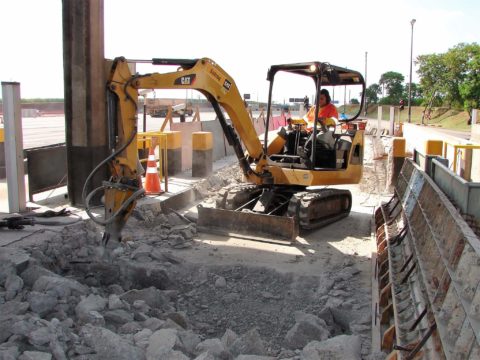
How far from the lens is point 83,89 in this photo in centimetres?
826

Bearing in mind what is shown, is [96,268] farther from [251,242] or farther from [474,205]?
[474,205]

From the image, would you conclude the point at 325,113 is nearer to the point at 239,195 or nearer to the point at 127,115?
the point at 239,195

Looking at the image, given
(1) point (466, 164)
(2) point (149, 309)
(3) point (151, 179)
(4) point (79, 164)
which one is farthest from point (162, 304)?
(1) point (466, 164)

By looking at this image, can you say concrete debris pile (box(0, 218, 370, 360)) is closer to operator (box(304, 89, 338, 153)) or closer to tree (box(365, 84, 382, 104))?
operator (box(304, 89, 338, 153))

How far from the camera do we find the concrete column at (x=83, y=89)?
26.6 feet

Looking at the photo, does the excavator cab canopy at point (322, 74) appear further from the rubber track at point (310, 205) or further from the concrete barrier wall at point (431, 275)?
the concrete barrier wall at point (431, 275)

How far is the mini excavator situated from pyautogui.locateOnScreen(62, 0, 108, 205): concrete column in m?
0.97

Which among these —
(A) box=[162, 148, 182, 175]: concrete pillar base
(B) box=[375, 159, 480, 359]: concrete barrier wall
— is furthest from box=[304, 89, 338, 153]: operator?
(A) box=[162, 148, 182, 175]: concrete pillar base

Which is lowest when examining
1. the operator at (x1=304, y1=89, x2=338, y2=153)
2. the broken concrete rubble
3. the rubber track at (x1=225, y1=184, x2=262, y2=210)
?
the broken concrete rubble

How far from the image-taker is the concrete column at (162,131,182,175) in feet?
39.1

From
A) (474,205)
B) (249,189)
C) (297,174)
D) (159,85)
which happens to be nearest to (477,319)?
(474,205)

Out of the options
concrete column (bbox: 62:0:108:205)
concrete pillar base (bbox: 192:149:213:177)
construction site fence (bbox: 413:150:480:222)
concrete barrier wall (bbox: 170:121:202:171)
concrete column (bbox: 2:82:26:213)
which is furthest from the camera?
concrete barrier wall (bbox: 170:121:202:171)

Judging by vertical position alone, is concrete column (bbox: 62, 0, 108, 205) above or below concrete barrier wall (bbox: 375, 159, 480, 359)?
above

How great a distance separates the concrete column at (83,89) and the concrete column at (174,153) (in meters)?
3.30
